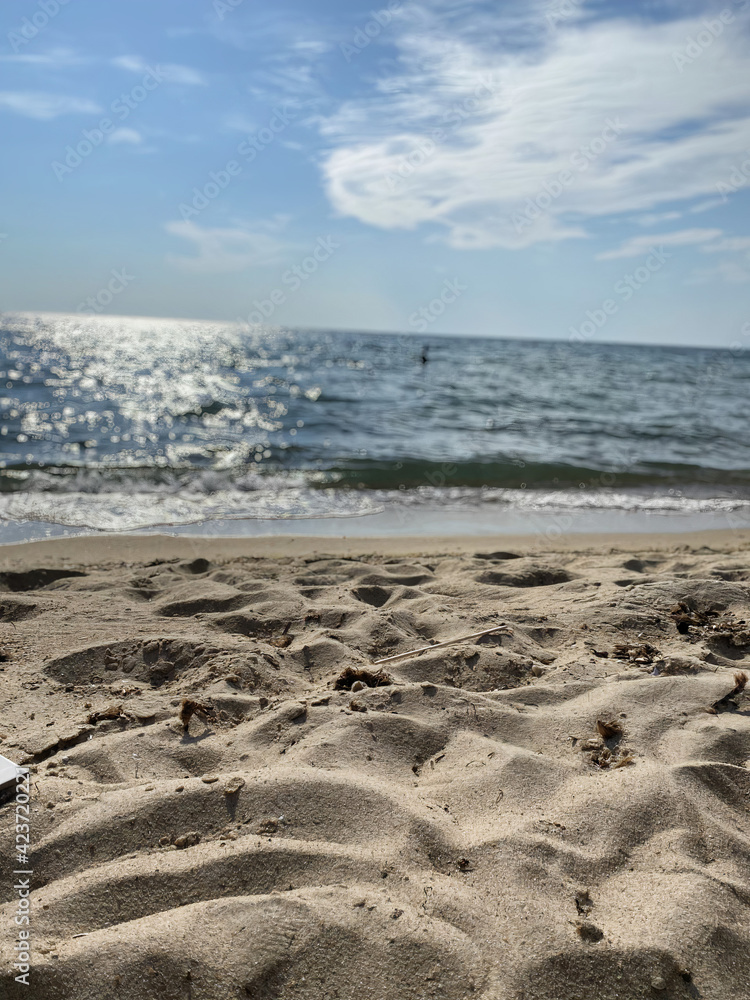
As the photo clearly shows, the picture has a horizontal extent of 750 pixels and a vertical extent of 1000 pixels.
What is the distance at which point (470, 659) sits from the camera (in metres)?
2.88

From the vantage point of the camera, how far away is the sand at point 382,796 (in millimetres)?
1505

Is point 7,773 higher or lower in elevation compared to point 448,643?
lower

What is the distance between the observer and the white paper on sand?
76.9 inches

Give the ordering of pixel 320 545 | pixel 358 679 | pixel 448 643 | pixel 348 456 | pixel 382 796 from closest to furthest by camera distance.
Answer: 1. pixel 382 796
2. pixel 358 679
3. pixel 448 643
4. pixel 320 545
5. pixel 348 456

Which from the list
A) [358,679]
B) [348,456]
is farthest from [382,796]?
[348,456]

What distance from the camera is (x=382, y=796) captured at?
77.5 inches

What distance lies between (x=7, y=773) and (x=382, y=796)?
1157 millimetres

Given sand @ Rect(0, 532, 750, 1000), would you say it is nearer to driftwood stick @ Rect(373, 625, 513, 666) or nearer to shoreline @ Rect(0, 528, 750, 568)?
driftwood stick @ Rect(373, 625, 513, 666)

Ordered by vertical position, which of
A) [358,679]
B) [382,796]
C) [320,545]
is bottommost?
[382,796]

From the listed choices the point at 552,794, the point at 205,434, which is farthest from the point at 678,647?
the point at 205,434

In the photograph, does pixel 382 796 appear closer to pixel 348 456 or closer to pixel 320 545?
pixel 320 545

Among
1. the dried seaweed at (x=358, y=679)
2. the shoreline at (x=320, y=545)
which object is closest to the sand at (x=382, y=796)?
the dried seaweed at (x=358, y=679)

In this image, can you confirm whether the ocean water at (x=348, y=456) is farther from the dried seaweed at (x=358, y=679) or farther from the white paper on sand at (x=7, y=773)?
the white paper on sand at (x=7, y=773)

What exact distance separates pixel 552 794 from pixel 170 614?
2347 mm
